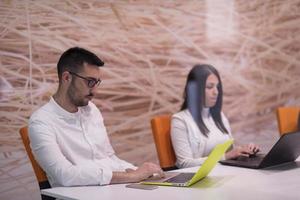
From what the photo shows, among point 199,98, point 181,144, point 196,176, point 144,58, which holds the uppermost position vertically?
point 144,58

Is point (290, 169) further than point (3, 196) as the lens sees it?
No

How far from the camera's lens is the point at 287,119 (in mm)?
3385

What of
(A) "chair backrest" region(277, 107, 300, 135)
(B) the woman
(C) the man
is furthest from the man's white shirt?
(A) "chair backrest" region(277, 107, 300, 135)

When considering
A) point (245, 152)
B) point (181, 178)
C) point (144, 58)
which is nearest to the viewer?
point (181, 178)

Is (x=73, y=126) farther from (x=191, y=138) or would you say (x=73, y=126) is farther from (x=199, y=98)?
(x=199, y=98)

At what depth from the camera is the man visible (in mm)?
2049

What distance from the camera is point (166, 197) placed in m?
1.58

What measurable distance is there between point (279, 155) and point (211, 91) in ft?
3.30

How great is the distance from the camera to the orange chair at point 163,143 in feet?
9.00

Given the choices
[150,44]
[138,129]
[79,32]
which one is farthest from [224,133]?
[79,32]

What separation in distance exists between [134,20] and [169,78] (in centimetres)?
58

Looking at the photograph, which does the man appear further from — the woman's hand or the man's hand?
the woman's hand

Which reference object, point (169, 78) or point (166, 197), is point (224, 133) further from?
point (166, 197)

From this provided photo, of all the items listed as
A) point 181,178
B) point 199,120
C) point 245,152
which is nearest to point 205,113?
point 199,120
